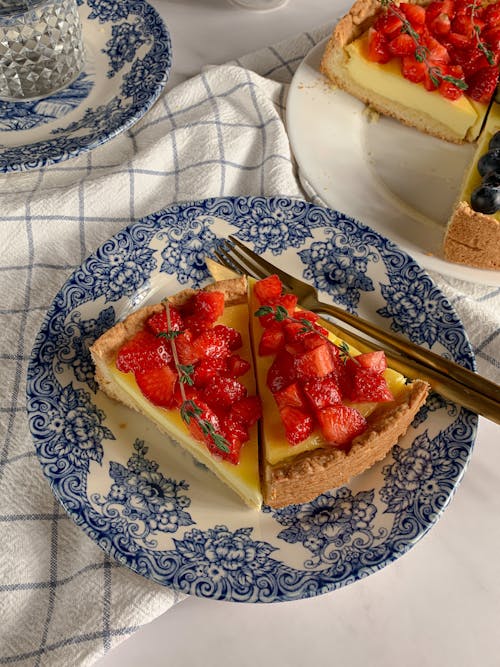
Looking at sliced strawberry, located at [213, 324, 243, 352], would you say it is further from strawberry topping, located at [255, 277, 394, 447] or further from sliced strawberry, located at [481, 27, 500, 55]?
sliced strawberry, located at [481, 27, 500, 55]

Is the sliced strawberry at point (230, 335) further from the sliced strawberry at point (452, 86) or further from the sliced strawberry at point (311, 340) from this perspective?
the sliced strawberry at point (452, 86)

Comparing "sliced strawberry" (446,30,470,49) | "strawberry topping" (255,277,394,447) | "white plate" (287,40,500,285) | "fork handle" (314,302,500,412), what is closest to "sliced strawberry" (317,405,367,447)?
"strawberry topping" (255,277,394,447)

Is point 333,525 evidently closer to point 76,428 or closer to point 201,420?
point 201,420

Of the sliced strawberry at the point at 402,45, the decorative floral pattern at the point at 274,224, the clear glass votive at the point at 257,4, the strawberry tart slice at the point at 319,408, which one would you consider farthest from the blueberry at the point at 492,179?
the clear glass votive at the point at 257,4

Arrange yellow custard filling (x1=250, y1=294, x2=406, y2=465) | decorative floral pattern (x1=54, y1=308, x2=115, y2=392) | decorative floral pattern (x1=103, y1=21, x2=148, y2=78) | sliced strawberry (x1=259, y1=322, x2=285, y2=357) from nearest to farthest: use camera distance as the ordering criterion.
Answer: yellow custard filling (x1=250, y1=294, x2=406, y2=465) < sliced strawberry (x1=259, y1=322, x2=285, y2=357) < decorative floral pattern (x1=54, y1=308, x2=115, y2=392) < decorative floral pattern (x1=103, y1=21, x2=148, y2=78)

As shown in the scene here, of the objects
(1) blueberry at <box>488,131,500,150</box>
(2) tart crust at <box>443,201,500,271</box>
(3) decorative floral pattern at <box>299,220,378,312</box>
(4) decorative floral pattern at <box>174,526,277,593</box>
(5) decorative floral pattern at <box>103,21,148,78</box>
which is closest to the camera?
(4) decorative floral pattern at <box>174,526,277,593</box>

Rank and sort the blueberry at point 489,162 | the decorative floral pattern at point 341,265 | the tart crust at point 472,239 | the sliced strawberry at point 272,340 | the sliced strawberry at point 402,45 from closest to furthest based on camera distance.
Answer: the sliced strawberry at point 272,340 → the decorative floral pattern at point 341,265 → the tart crust at point 472,239 → the blueberry at point 489,162 → the sliced strawberry at point 402,45
